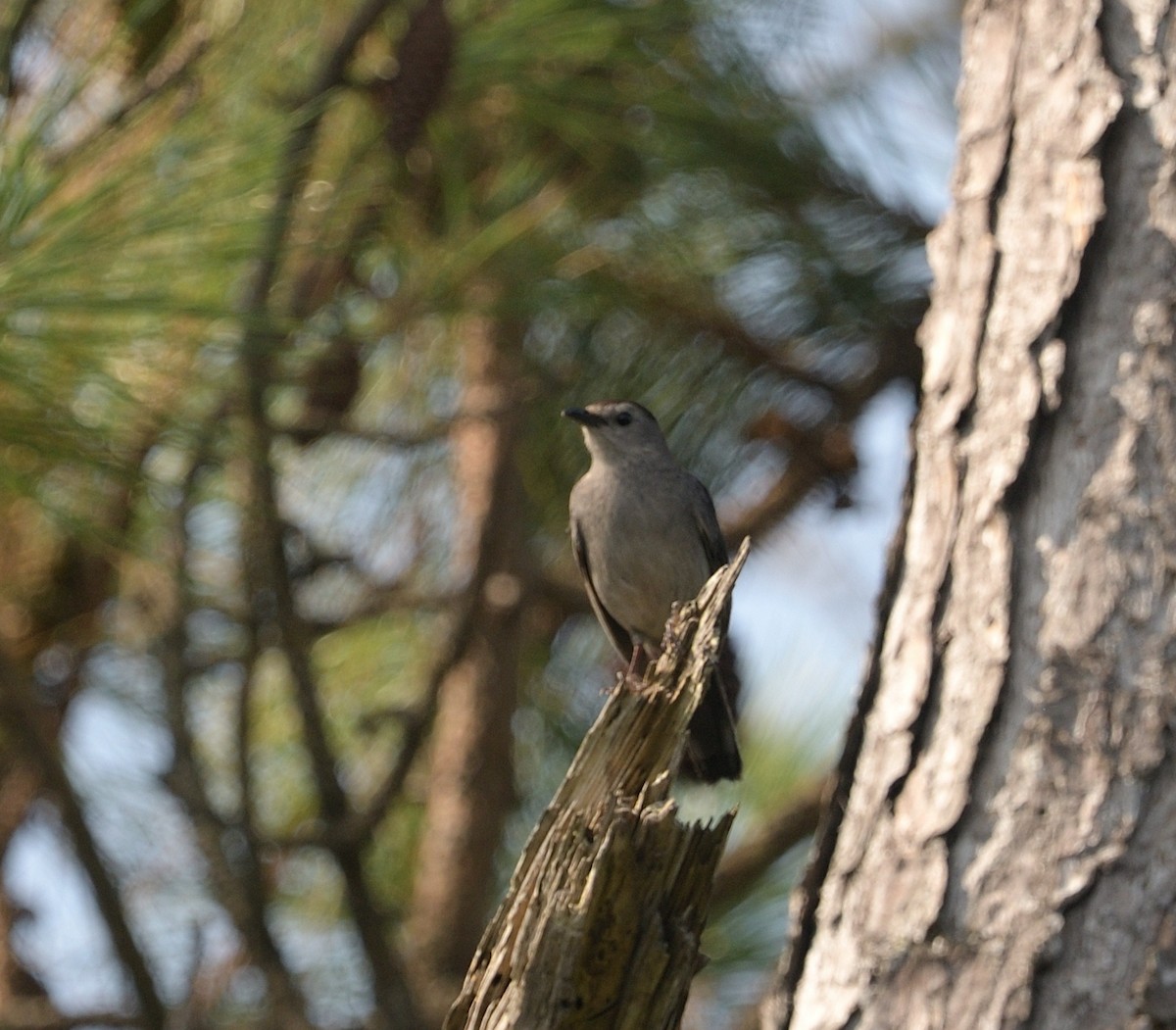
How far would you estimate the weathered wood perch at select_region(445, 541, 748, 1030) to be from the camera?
7.27 ft

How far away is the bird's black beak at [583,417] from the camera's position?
13.7ft

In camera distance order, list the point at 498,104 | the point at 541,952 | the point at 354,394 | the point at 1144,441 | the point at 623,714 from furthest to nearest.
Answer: the point at 498,104, the point at 354,394, the point at 1144,441, the point at 623,714, the point at 541,952

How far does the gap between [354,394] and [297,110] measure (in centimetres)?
95

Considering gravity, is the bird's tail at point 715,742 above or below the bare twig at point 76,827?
above

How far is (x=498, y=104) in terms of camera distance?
14.3 ft

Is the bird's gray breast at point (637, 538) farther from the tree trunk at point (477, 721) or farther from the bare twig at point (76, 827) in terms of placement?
the bare twig at point (76, 827)

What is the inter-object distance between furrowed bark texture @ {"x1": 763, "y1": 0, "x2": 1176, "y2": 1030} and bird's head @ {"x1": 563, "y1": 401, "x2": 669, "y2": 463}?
3.55ft

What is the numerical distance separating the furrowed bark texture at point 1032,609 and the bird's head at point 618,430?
3.55 ft

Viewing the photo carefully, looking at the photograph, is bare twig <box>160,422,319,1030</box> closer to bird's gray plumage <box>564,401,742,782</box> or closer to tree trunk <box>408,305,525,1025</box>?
tree trunk <box>408,305,525,1025</box>

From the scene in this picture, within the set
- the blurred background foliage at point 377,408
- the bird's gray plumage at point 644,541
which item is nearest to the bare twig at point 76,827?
the blurred background foliage at point 377,408

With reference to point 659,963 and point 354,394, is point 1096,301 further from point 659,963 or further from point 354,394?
point 354,394

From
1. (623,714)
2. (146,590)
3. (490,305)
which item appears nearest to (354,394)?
(490,305)

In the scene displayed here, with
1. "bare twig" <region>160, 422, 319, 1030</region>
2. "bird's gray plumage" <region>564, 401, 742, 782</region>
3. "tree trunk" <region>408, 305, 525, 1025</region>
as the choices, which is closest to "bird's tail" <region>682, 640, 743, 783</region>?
"bird's gray plumage" <region>564, 401, 742, 782</region>

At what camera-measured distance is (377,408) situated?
14.8ft
